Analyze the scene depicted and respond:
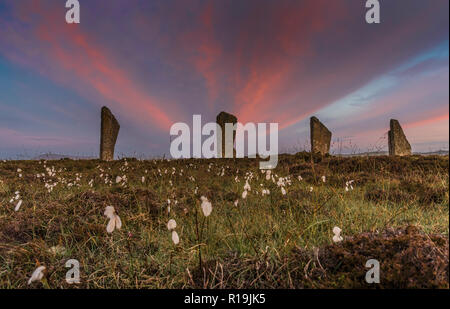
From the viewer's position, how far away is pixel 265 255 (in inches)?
100

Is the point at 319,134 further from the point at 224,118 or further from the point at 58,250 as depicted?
the point at 58,250

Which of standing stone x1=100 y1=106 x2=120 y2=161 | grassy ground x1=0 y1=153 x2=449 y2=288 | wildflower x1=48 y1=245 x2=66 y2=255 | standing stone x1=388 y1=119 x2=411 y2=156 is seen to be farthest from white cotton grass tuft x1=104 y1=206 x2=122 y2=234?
standing stone x1=388 y1=119 x2=411 y2=156

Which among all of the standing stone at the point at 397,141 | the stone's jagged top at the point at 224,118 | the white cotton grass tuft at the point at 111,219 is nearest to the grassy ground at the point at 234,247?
the white cotton grass tuft at the point at 111,219

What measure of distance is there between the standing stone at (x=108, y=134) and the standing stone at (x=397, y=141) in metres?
18.5

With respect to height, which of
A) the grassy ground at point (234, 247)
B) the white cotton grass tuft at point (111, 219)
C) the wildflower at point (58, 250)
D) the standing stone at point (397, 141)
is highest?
the standing stone at point (397, 141)

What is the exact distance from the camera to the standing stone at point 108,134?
18094 mm

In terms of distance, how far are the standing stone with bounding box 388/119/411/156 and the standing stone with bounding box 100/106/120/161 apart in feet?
60.7

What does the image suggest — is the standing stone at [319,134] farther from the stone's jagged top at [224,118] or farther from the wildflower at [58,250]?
the wildflower at [58,250]

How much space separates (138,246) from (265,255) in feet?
6.08

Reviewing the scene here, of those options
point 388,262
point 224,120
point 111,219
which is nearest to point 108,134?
point 224,120

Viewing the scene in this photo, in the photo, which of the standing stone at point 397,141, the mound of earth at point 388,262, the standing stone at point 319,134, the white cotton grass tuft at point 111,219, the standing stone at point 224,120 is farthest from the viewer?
the standing stone at point 224,120

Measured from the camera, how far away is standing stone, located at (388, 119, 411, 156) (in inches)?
658

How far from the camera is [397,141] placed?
17203 mm
